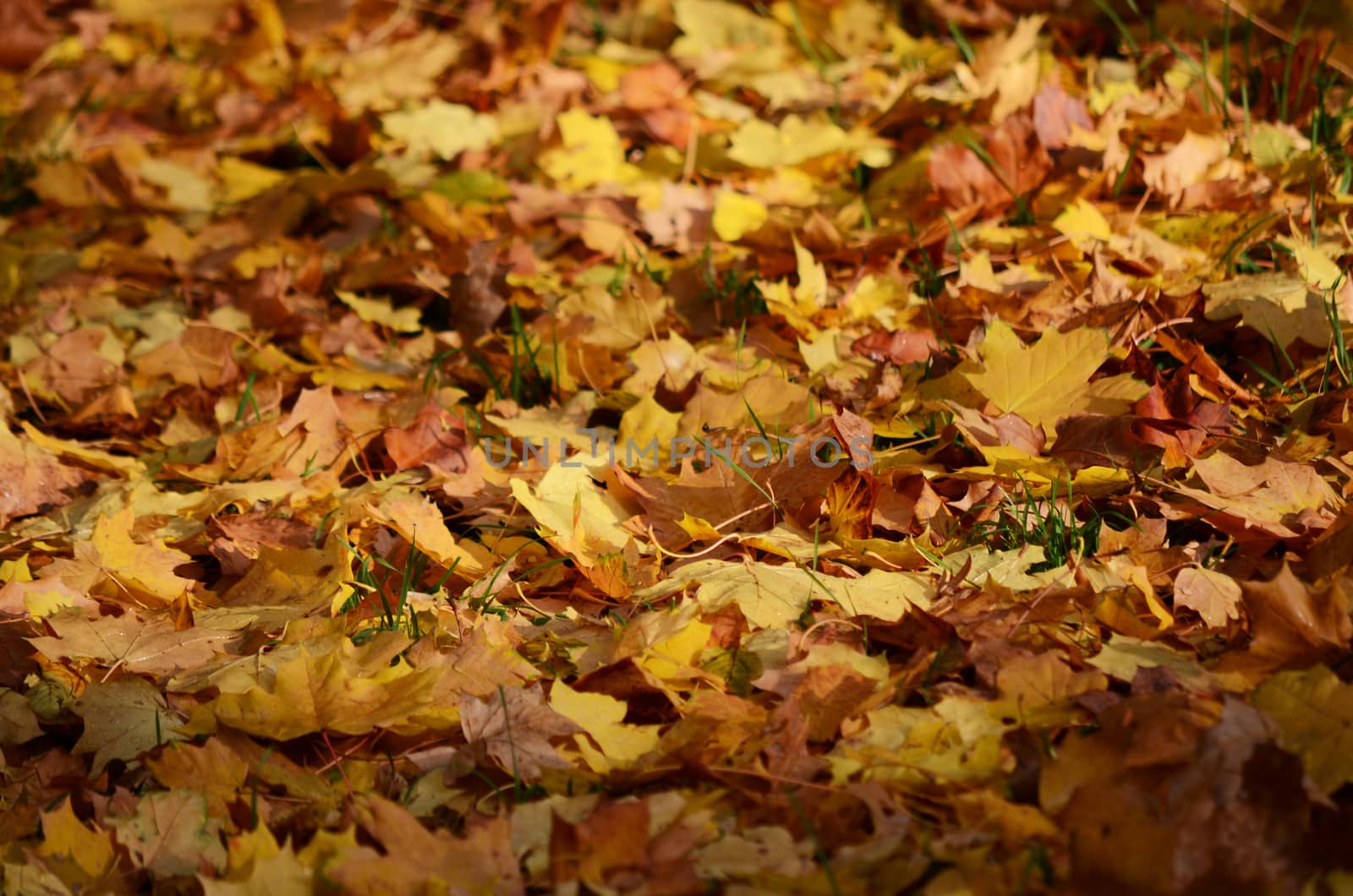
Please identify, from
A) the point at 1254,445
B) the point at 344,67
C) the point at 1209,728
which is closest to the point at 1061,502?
the point at 1254,445

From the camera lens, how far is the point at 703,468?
2.00 meters

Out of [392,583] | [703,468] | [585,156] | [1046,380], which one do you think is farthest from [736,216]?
[392,583]

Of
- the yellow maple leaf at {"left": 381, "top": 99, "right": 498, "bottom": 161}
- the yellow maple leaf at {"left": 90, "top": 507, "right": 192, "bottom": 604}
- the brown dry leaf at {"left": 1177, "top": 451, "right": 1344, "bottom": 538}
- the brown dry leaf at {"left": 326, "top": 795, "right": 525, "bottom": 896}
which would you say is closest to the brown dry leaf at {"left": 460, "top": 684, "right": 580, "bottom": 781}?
the brown dry leaf at {"left": 326, "top": 795, "right": 525, "bottom": 896}

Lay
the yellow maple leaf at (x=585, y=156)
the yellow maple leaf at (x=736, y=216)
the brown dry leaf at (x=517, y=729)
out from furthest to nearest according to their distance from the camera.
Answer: the yellow maple leaf at (x=585, y=156), the yellow maple leaf at (x=736, y=216), the brown dry leaf at (x=517, y=729)

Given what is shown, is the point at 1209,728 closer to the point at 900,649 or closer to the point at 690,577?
the point at 900,649

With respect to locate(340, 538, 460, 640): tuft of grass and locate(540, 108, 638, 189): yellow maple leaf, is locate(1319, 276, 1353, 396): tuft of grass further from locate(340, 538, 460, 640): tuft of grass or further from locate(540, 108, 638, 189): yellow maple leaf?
locate(540, 108, 638, 189): yellow maple leaf

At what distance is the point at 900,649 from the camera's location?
1578 millimetres

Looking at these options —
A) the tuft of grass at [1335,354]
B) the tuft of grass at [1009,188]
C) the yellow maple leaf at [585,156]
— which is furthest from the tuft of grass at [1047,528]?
the yellow maple leaf at [585,156]

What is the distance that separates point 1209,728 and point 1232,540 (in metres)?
0.51

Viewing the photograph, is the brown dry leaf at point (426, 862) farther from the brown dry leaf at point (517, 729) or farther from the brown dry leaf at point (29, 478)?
the brown dry leaf at point (29, 478)

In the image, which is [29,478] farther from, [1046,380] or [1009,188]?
[1009,188]

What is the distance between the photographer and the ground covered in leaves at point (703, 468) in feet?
4.32

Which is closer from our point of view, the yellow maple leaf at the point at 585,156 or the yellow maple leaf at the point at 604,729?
the yellow maple leaf at the point at 604,729

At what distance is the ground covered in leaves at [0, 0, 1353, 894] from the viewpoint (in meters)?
1.32
